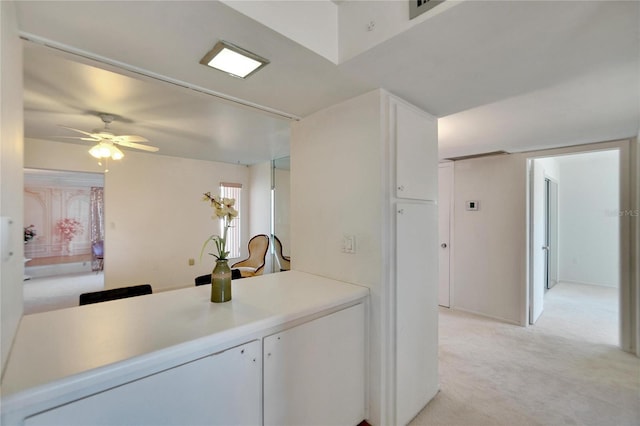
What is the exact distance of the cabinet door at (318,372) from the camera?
1285mm

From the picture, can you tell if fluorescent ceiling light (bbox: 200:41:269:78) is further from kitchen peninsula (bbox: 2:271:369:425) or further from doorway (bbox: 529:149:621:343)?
doorway (bbox: 529:149:621:343)

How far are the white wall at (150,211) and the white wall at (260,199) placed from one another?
0.61 metres

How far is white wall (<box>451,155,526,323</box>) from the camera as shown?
11.7ft

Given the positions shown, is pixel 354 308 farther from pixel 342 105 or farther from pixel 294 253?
pixel 342 105

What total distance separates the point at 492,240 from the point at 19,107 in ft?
15.1

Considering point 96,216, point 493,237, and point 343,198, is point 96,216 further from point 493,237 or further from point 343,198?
point 493,237

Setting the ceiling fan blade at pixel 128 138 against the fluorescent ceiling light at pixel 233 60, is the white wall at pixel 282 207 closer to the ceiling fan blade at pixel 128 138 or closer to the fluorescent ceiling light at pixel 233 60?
the ceiling fan blade at pixel 128 138

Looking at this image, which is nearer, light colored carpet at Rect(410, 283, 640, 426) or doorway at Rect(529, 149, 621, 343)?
light colored carpet at Rect(410, 283, 640, 426)

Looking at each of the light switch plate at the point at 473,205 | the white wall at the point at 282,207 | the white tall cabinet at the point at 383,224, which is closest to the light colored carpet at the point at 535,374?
the white tall cabinet at the point at 383,224

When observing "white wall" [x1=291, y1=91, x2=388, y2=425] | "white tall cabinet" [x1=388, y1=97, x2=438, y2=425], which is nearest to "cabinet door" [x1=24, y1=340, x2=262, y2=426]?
"white wall" [x1=291, y1=91, x2=388, y2=425]

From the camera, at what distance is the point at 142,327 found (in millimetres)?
1132

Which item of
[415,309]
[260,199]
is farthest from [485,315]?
[260,199]

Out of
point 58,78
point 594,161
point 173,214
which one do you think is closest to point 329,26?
point 58,78

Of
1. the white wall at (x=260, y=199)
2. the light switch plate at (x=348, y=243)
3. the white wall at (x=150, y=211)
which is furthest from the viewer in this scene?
the white wall at (x=260, y=199)
